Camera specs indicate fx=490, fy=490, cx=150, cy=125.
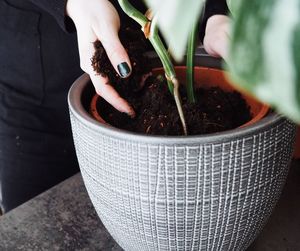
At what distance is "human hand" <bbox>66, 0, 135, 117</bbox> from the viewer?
1.44ft

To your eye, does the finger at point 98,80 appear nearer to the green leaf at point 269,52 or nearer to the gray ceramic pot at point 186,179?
the gray ceramic pot at point 186,179

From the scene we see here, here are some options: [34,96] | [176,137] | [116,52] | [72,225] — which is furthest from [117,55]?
[34,96]

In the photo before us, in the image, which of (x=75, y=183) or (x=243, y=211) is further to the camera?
(x=75, y=183)

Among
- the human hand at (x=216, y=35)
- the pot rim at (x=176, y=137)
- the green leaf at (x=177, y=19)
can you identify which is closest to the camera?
the green leaf at (x=177, y=19)

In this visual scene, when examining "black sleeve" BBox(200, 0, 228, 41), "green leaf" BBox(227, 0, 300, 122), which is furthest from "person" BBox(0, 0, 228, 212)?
"green leaf" BBox(227, 0, 300, 122)

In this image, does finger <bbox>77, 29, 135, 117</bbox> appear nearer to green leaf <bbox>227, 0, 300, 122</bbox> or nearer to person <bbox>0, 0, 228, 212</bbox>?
person <bbox>0, 0, 228, 212</bbox>

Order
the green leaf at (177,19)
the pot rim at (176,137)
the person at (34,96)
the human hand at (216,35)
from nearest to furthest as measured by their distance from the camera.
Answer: the green leaf at (177,19) → the pot rim at (176,137) → the human hand at (216,35) → the person at (34,96)

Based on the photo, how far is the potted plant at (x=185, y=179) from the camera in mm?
369

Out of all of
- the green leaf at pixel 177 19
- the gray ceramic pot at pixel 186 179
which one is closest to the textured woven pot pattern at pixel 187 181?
the gray ceramic pot at pixel 186 179

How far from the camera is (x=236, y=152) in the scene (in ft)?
1.22

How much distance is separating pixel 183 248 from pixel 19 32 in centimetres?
41

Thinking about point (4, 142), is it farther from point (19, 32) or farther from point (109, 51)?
point (109, 51)

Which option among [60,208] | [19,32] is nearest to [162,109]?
[60,208]

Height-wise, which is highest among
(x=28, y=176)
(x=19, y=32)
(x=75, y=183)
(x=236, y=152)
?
(x=236, y=152)
